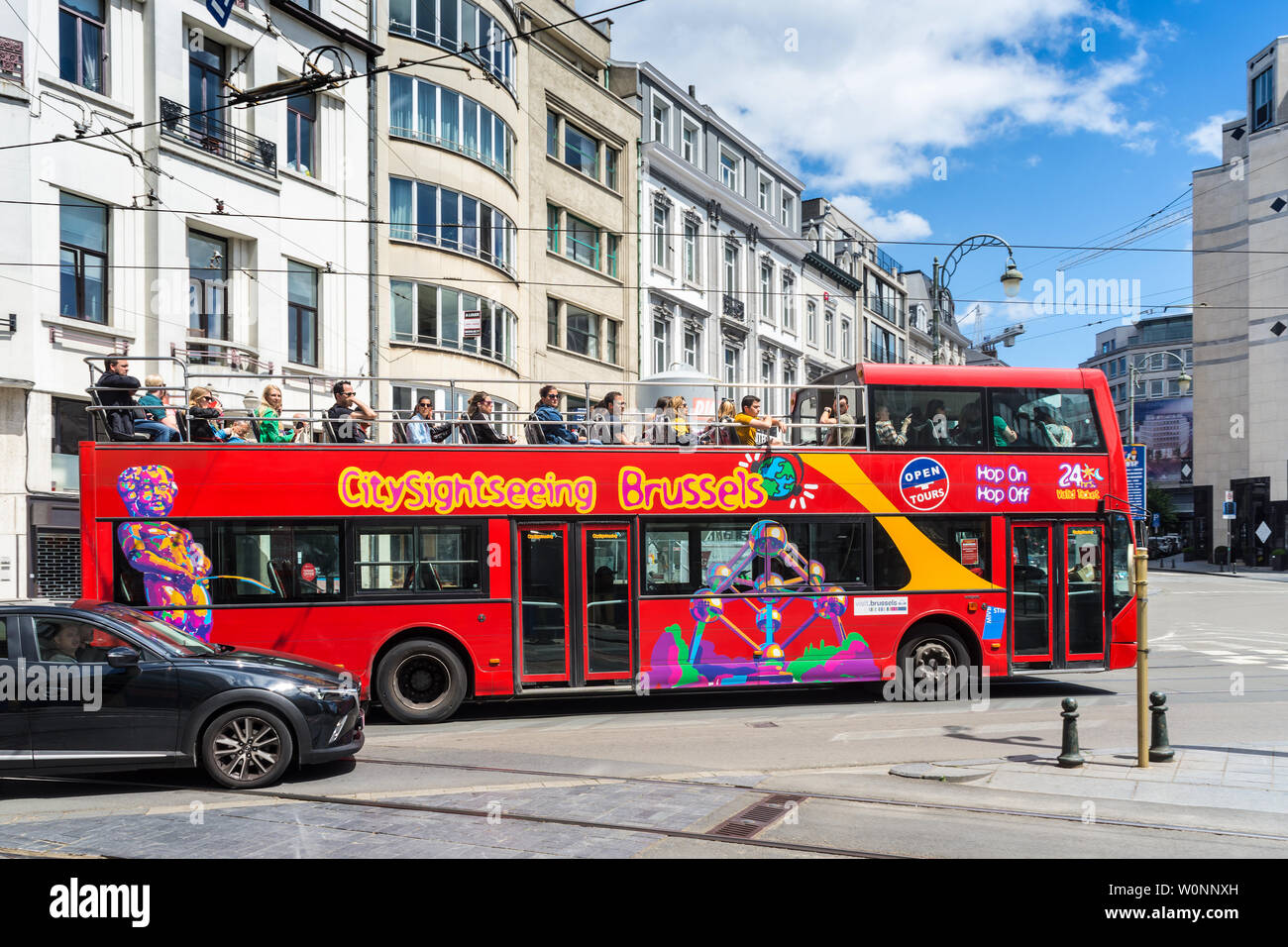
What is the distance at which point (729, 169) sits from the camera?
41.4 meters

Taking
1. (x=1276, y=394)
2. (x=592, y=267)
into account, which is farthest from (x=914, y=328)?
(x=592, y=267)

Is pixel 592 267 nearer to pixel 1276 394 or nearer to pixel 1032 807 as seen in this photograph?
pixel 1032 807

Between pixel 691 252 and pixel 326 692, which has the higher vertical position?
pixel 691 252

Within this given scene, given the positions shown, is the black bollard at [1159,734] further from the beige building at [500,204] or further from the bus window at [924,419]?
the beige building at [500,204]

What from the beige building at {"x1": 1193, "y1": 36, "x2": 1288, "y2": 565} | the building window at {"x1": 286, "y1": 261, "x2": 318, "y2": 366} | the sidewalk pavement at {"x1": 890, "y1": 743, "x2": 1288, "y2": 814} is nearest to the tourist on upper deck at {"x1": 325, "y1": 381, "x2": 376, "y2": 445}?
Result: the sidewalk pavement at {"x1": 890, "y1": 743, "x2": 1288, "y2": 814}

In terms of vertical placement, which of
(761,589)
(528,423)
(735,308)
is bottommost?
(761,589)

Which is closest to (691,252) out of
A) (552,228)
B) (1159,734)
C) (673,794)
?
(552,228)

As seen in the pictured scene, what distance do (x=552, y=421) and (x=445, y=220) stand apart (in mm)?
14533

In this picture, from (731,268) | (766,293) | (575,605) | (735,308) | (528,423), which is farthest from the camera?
(766,293)

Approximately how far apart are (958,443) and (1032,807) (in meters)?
6.34

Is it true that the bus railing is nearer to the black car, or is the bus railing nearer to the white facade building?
the black car

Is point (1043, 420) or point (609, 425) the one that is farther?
point (1043, 420)

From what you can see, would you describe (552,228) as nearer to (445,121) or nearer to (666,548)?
(445,121)
